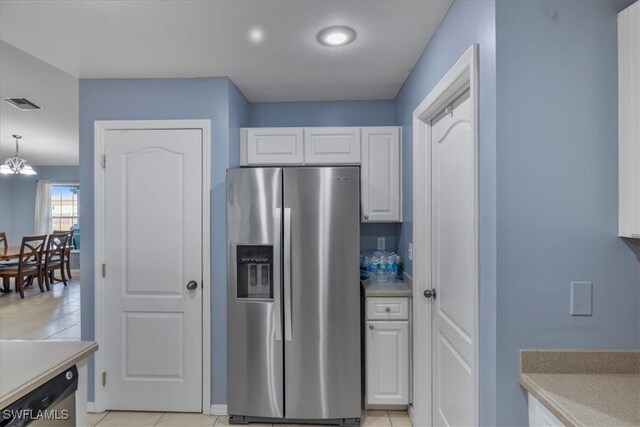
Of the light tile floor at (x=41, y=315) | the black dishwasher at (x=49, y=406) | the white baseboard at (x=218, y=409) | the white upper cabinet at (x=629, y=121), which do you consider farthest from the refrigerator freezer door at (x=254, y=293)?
the light tile floor at (x=41, y=315)

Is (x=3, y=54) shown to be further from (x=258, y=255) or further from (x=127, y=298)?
(x=258, y=255)

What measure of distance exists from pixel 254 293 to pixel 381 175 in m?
1.32

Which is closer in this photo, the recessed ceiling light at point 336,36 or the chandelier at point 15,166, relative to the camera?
the recessed ceiling light at point 336,36

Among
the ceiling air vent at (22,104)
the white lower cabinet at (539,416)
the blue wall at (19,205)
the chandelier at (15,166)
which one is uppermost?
the ceiling air vent at (22,104)

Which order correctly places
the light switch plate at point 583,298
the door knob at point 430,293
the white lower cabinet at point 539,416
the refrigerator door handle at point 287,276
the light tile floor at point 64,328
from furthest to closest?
the light tile floor at point 64,328, the refrigerator door handle at point 287,276, the door knob at point 430,293, the light switch plate at point 583,298, the white lower cabinet at point 539,416

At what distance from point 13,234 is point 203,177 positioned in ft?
27.9

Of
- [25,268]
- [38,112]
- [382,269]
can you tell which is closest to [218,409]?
[382,269]

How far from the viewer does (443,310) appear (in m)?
2.07

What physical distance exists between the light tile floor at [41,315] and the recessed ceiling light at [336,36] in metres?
4.08

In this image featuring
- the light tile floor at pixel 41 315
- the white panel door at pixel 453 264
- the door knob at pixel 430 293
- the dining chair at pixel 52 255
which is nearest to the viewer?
the white panel door at pixel 453 264

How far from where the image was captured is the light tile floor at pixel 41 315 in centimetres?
420

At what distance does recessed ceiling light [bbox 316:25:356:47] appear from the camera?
1.95 m

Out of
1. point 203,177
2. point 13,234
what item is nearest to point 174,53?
point 203,177

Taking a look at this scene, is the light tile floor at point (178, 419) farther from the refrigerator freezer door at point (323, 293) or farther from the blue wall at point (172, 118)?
the refrigerator freezer door at point (323, 293)
